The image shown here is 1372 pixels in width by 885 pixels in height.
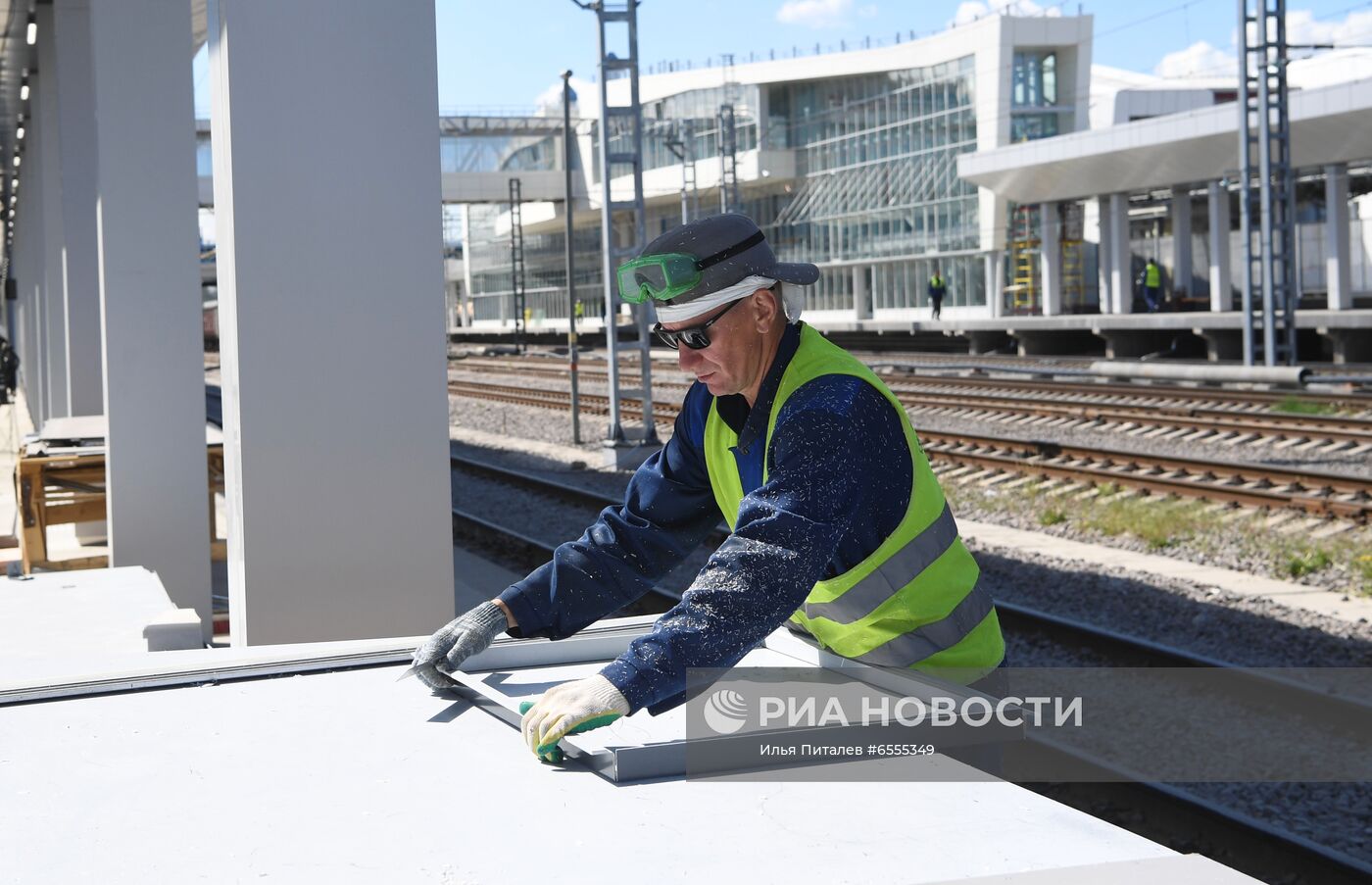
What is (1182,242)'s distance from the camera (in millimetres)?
38688

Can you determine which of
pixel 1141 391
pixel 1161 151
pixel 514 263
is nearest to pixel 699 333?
pixel 1141 391

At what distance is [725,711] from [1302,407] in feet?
56.4

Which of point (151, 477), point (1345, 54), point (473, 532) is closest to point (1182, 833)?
point (151, 477)

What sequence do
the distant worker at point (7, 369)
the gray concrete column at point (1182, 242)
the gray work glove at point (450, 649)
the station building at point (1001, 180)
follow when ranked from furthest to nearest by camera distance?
the gray concrete column at point (1182, 242), the station building at point (1001, 180), the distant worker at point (7, 369), the gray work glove at point (450, 649)

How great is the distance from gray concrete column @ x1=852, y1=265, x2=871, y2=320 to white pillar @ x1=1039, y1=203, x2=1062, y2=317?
1399 centimetres

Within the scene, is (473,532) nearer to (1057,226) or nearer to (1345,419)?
(1345,419)

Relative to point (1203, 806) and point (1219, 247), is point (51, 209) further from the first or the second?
point (1219, 247)

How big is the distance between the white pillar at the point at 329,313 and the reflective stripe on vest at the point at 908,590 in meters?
2.19

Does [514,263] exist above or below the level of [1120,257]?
above

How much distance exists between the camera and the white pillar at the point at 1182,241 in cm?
3797

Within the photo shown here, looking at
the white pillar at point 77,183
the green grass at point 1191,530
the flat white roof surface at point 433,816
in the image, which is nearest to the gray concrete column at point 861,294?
the green grass at point 1191,530

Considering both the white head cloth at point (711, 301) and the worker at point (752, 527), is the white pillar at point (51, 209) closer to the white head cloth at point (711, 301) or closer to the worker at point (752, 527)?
the worker at point (752, 527)

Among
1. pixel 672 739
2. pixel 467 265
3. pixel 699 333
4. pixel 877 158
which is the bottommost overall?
pixel 672 739

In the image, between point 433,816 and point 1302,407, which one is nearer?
point 433,816
